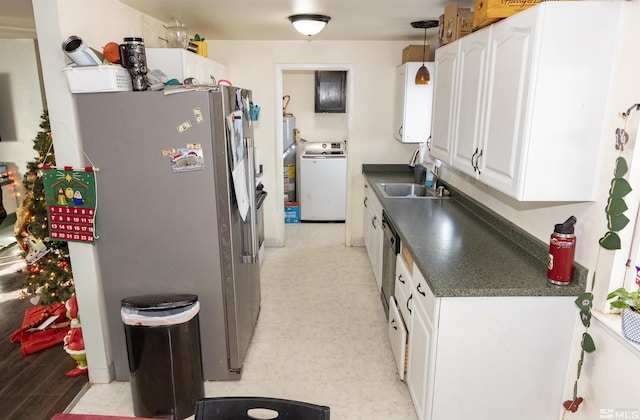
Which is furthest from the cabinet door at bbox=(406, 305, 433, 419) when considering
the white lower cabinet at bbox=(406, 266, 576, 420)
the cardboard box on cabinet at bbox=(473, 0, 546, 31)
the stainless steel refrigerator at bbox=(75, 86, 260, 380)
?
the cardboard box on cabinet at bbox=(473, 0, 546, 31)

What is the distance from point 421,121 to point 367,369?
2326 mm

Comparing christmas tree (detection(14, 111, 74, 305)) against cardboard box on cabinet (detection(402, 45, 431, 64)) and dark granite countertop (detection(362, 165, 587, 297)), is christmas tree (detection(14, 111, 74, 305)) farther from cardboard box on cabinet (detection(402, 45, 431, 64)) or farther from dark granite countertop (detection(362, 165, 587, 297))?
cardboard box on cabinet (detection(402, 45, 431, 64))

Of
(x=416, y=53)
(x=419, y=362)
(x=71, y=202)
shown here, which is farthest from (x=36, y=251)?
(x=416, y=53)

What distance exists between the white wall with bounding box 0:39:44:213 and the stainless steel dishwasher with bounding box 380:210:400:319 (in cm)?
406

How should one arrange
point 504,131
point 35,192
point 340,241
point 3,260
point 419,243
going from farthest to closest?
point 340,241, point 3,260, point 35,192, point 419,243, point 504,131

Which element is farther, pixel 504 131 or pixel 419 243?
pixel 419 243

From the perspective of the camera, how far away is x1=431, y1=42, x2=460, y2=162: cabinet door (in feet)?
8.64

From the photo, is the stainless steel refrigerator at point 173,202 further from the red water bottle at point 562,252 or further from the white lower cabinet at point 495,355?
the red water bottle at point 562,252

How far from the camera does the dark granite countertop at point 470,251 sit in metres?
1.88

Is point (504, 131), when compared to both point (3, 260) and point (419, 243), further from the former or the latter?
point (3, 260)

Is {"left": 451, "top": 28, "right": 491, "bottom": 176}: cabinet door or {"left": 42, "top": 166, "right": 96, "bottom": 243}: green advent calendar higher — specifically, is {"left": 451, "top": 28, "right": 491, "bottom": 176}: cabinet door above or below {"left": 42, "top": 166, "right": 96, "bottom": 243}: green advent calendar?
above

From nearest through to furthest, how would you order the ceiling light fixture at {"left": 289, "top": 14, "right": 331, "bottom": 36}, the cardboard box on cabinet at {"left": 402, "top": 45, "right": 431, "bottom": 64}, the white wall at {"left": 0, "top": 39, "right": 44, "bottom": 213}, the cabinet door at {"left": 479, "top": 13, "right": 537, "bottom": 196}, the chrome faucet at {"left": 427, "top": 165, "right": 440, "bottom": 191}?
the cabinet door at {"left": 479, "top": 13, "right": 537, "bottom": 196} < the ceiling light fixture at {"left": 289, "top": 14, "right": 331, "bottom": 36} < the chrome faucet at {"left": 427, "top": 165, "right": 440, "bottom": 191} < the cardboard box on cabinet at {"left": 402, "top": 45, "right": 431, "bottom": 64} < the white wall at {"left": 0, "top": 39, "right": 44, "bottom": 213}

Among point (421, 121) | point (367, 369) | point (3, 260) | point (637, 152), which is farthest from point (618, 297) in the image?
point (3, 260)

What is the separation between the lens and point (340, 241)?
5234mm
